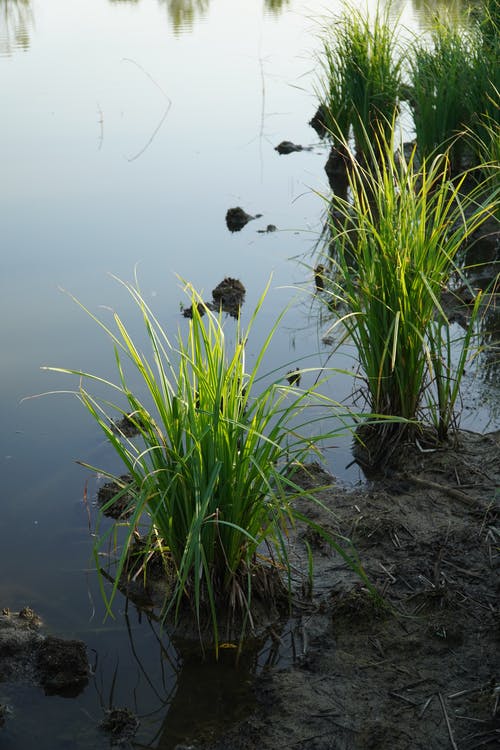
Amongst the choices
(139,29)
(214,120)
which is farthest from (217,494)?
(139,29)

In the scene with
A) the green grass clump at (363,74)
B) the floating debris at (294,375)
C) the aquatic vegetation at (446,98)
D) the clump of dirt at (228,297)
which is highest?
the green grass clump at (363,74)

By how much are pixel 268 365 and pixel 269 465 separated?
216cm

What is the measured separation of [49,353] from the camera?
4926 mm

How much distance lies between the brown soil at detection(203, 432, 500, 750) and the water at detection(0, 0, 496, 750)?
20 centimetres

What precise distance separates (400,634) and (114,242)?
4.51 m

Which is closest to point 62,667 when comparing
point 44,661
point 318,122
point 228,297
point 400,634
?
point 44,661

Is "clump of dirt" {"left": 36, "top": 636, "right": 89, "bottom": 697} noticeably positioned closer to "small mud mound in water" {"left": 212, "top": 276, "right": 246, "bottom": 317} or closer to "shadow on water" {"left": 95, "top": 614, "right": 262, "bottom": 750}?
"shadow on water" {"left": 95, "top": 614, "right": 262, "bottom": 750}

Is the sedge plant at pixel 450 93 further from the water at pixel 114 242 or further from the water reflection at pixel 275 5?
the water reflection at pixel 275 5

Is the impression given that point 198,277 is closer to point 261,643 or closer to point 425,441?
point 425,441

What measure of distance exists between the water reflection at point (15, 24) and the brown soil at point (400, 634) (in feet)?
41.3

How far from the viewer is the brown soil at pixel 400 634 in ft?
7.54

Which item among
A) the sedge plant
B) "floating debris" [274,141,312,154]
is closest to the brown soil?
the sedge plant

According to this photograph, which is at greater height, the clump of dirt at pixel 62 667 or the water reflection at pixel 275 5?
the water reflection at pixel 275 5

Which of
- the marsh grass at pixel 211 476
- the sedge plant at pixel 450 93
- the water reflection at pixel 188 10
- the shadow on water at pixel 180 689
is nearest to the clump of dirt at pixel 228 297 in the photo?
the sedge plant at pixel 450 93
